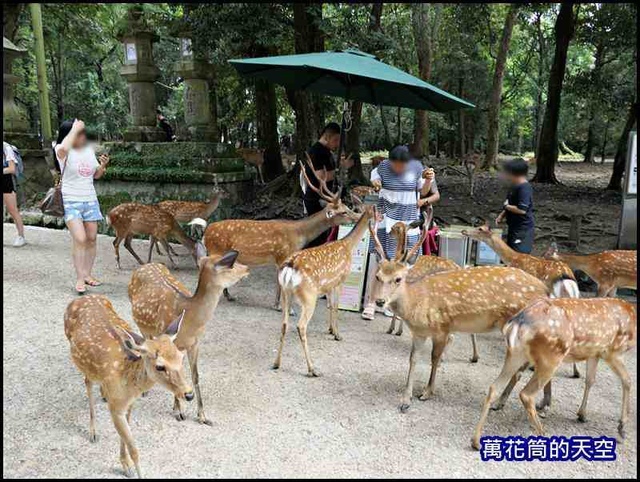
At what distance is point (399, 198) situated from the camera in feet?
15.5

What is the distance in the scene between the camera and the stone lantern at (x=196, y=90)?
25.2 ft

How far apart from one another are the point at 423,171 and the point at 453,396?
243 centimetres

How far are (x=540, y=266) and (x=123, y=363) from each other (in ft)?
11.0

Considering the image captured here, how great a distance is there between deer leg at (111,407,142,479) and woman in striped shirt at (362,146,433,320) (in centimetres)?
271

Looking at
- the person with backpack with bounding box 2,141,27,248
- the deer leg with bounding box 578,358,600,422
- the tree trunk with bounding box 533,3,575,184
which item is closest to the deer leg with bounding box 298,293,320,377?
the deer leg with bounding box 578,358,600,422

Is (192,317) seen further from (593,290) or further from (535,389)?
(593,290)

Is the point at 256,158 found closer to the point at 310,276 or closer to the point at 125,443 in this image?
the point at 310,276

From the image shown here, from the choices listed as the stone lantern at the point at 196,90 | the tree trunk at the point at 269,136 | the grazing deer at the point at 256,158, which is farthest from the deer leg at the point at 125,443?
the tree trunk at the point at 269,136

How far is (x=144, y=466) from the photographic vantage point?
2592 millimetres

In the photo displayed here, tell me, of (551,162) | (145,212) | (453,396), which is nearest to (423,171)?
(453,396)

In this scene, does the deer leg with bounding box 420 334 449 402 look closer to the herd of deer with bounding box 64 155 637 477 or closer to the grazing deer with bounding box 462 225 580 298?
the herd of deer with bounding box 64 155 637 477

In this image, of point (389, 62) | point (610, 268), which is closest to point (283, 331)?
point (610, 268)

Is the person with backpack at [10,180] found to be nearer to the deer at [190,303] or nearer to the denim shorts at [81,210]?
the denim shorts at [81,210]

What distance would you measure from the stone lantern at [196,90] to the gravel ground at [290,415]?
13.8 ft
